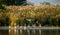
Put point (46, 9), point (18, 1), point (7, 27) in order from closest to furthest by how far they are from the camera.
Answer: point (7, 27), point (46, 9), point (18, 1)

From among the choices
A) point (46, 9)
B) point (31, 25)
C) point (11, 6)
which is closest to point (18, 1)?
point (11, 6)

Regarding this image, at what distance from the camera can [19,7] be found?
22.2 metres

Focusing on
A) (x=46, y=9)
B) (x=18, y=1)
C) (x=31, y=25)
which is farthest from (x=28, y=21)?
(x=18, y=1)

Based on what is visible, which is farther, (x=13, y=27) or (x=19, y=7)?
(x=19, y=7)

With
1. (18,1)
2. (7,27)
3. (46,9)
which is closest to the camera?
(7,27)

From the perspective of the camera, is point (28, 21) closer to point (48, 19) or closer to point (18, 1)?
point (48, 19)

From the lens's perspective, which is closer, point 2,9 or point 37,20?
point 37,20

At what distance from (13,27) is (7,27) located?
1.12 ft

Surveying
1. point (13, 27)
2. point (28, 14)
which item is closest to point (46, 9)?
point (28, 14)

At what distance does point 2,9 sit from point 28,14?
6.25ft

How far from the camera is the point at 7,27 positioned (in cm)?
1955

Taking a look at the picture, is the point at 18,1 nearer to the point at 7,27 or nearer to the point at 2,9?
the point at 2,9

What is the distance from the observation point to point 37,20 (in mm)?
19984

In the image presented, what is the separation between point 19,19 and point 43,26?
56.5 inches
